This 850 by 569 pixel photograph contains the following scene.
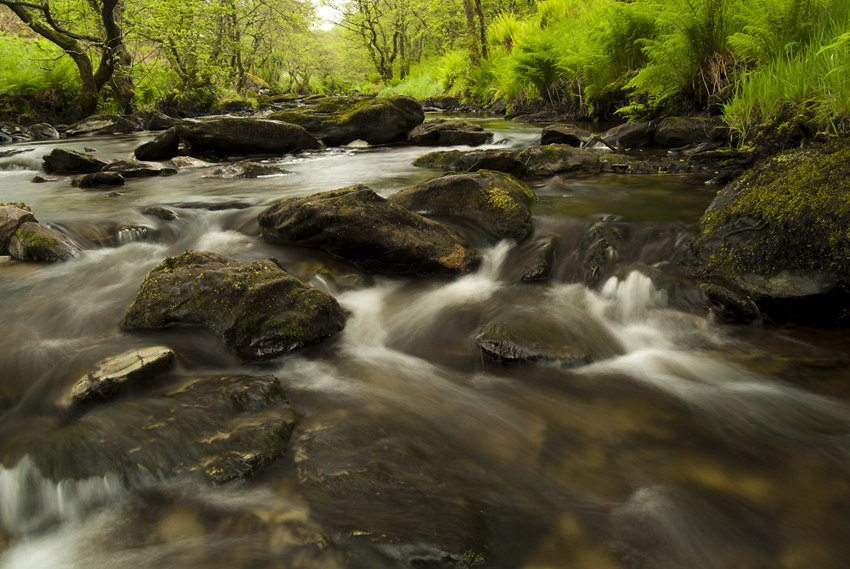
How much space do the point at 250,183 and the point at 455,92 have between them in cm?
1716

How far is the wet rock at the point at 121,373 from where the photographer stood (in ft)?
8.18

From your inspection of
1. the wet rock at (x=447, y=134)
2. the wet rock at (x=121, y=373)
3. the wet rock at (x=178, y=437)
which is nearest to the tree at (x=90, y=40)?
the wet rock at (x=447, y=134)

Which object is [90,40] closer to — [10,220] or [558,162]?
[10,220]

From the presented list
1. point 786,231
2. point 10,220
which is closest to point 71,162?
point 10,220

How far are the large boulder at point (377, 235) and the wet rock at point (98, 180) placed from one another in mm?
4584

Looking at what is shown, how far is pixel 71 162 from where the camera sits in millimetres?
8297

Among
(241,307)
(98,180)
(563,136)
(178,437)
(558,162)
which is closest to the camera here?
(178,437)

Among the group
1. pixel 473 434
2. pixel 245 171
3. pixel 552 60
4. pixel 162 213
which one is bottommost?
pixel 473 434

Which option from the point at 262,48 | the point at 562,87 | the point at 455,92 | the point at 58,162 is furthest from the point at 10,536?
the point at 262,48

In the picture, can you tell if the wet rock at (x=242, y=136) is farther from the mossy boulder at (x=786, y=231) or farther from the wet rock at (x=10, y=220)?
the mossy boulder at (x=786, y=231)

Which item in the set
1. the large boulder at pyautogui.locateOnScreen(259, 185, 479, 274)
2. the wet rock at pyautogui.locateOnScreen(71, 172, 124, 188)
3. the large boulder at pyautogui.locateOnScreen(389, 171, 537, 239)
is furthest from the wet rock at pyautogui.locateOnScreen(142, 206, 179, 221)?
the large boulder at pyautogui.locateOnScreen(389, 171, 537, 239)

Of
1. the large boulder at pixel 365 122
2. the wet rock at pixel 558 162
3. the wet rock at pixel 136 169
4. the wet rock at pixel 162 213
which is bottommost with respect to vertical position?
the wet rock at pixel 162 213

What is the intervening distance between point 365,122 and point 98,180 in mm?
5735

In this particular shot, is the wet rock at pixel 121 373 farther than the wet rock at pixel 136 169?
No
